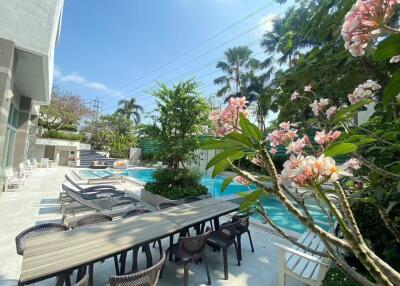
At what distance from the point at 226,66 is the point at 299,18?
2232 centimetres

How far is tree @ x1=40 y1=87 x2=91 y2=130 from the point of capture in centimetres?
2663

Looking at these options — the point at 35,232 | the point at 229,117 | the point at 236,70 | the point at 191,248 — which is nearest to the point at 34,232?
the point at 35,232

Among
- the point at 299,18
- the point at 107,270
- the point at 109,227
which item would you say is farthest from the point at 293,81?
the point at 107,270

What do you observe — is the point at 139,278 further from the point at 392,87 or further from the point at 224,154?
the point at 392,87

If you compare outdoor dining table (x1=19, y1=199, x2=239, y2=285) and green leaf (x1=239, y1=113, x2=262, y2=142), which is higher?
green leaf (x1=239, y1=113, x2=262, y2=142)

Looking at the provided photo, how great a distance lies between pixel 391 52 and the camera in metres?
0.81

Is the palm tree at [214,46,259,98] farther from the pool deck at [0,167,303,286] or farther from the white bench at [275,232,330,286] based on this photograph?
the white bench at [275,232,330,286]

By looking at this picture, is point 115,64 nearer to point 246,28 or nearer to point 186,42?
point 186,42

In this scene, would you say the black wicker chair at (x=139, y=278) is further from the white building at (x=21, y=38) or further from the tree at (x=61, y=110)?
the tree at (x=61, y=110)

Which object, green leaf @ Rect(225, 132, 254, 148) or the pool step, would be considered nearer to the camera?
green leaf @ Rect(225, 132, 254, 148)

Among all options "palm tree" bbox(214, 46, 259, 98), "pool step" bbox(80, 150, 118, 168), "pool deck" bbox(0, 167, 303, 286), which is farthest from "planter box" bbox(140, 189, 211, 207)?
"palm tree" bbox(214, 46, 259, 98)

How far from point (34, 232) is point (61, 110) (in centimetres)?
2863

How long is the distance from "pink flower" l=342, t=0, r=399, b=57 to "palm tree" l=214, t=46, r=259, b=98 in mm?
23719

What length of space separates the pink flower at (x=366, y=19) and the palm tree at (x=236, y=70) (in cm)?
2372
